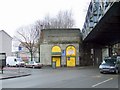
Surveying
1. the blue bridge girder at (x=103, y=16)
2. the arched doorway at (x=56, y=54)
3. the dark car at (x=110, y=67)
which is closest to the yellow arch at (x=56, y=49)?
the arched doorway at (x=56, y=54)

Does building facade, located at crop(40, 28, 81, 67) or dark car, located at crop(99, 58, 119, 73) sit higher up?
building facade, located at crop(40, 28, 81, 67)

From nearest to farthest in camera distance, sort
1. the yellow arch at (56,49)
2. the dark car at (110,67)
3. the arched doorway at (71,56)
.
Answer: the dark car at (110,67)
the arched doorway at (71,56)
the yellow arch at (56,49)

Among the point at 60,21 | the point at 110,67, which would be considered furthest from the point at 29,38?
the point at 110,67

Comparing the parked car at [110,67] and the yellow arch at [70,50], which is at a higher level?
the yellow arch at [70,50]

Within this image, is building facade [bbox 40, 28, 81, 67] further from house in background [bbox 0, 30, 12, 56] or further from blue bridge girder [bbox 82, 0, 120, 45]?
house in background [bbox 0, 30, 12, 56]

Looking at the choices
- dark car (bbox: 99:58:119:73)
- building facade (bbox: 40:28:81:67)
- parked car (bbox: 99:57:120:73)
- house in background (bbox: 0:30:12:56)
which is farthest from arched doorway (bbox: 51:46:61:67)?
house in background (bbox: 0:30:12:56)

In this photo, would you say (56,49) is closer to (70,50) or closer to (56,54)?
(56,54)

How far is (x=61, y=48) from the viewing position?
6781 centimetres

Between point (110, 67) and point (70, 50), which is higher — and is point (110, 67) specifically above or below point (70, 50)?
below

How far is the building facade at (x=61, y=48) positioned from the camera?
67.3m

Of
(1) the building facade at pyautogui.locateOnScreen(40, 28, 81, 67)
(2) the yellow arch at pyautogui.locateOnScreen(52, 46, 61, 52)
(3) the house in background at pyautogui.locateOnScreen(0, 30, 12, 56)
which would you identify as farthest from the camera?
(3) the house in background at pyautogui.locateOnScreen(0, 30, 12, 56)

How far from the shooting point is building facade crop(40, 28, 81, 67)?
67.3 metres

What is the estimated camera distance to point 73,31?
2719 inches

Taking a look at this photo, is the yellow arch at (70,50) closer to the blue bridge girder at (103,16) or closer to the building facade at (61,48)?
the building facade at (61,48)
